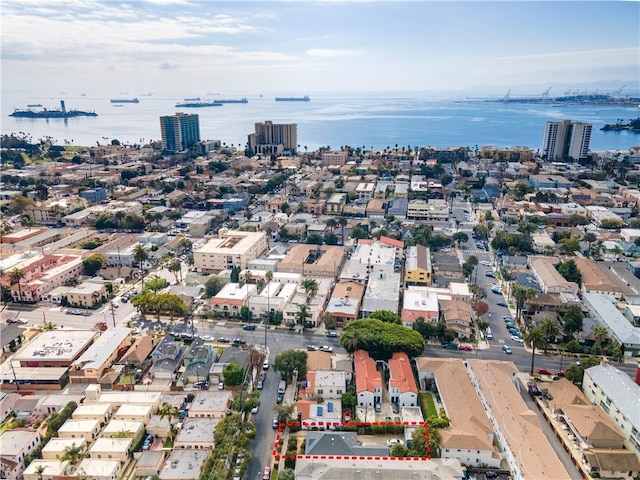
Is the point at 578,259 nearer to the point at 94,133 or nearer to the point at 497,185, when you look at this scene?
the point at 497,185

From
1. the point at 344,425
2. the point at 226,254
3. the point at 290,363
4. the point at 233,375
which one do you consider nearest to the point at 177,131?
the point at 226,254

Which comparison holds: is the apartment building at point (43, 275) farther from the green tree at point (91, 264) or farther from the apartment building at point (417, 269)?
the apartment building at point (417, 269)

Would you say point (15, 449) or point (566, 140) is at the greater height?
point (566, 140)

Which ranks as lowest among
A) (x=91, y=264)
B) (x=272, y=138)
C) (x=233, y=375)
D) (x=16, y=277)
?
(x=233, y=375)

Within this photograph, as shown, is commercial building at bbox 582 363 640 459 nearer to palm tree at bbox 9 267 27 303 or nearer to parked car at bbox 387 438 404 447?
parked car at bbox 387 438 404 447

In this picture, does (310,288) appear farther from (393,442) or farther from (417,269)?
(393,442)

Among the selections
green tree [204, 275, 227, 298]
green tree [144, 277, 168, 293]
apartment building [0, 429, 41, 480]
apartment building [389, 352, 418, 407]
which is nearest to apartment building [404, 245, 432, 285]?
apartment building [389, 352, 418, 407]

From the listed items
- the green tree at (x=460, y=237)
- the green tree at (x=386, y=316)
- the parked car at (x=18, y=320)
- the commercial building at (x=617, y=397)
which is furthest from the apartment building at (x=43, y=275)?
the commercial building at (x=617, y=397)
